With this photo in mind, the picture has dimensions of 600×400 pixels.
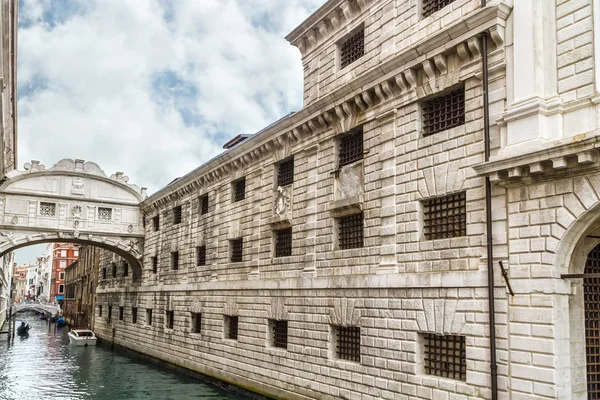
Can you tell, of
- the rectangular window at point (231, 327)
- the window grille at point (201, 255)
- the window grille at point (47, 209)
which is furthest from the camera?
the window grille at point (47, 209)

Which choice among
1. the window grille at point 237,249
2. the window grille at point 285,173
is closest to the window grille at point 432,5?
the window grille at point 285,173

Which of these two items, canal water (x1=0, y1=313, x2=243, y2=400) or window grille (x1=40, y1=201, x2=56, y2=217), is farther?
window grille (x1=40, y1=201, x2=56, y2=217)

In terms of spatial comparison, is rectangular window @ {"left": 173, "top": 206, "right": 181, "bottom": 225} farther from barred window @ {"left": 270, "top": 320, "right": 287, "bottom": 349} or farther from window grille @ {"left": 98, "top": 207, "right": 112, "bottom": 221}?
barred window @ {"left": 270, "top": 320, "right": 287, "bottom": 349}

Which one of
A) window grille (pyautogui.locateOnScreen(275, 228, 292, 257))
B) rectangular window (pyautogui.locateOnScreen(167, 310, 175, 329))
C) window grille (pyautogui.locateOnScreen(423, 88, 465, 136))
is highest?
window grille (pyautogui.locateOnScreen(423, 88, 465, 136))

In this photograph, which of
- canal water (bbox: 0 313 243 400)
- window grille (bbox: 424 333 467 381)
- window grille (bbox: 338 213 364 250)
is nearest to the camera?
window grille (bbox: 424 333 467 381)

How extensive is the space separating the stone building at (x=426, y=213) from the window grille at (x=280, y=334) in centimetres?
6

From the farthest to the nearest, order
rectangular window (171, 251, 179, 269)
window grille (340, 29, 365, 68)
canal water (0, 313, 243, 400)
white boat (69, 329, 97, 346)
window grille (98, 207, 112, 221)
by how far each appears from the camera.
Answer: white boat (69, 329, 97, 346), window grille (98, 207, 112, 221), rectangular window (171, 251, 179, 269), canal water (0, 313, 243, 400), window grille (340, 29, 365, 68)

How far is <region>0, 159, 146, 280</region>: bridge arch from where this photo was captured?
92.2 ft

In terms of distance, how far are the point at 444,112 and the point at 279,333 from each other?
8.71 metres

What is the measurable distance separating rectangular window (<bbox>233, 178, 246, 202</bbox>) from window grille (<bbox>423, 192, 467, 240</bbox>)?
9.58 meters

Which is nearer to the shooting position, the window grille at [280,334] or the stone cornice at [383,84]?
the stone cornice at [383,84]

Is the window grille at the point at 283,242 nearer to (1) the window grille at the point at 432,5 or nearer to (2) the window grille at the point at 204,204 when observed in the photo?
(2) the window grille at the point at 204,204

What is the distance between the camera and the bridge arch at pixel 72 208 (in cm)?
2811

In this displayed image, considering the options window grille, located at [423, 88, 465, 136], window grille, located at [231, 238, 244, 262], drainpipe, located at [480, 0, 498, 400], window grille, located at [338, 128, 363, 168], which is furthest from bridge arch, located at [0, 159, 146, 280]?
drainpipe, located at [480, 0, 498, 400]
